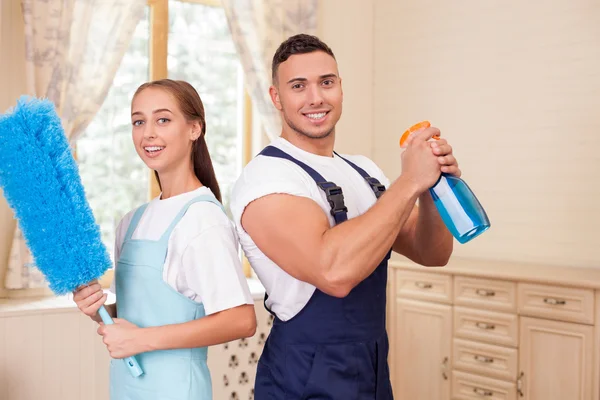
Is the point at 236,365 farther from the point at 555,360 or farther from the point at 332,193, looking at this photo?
the point at 332,193

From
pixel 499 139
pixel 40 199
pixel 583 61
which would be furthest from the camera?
pixel 499 139

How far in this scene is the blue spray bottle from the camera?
4.69ft

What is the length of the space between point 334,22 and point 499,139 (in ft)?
4.42

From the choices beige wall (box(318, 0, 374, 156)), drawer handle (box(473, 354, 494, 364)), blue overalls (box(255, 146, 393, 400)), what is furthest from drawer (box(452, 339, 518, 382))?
blue overalls (box(255, 146, 393, 400))

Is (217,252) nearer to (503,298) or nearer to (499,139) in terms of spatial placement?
(503,298)

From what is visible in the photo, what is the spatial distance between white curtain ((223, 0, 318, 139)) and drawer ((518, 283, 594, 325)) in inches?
65.8

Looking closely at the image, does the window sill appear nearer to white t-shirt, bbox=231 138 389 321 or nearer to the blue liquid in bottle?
white t-shirt, bbox=231 138 389 321

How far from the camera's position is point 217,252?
5.26 ft

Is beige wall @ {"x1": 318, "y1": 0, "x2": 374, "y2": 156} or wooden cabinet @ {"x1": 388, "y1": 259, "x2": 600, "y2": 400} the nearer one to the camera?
wooden cabinet @ {"x1": 388, "y1": 259, "x2": 600, "y2": 400}

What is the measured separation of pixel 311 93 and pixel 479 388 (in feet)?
8.06

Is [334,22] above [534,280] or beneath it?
above

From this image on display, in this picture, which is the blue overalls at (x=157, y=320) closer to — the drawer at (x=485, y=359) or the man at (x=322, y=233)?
the man at (x=322, y=233)

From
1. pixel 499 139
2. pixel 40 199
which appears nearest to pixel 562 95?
pixel 499 139

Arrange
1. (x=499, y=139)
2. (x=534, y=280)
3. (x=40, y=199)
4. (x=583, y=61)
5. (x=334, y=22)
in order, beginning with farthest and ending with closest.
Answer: (x=334, y=22) → (x=499, y=139) → (x=583, y=61) → (x=534, y=280) → (x=40, y=199)
